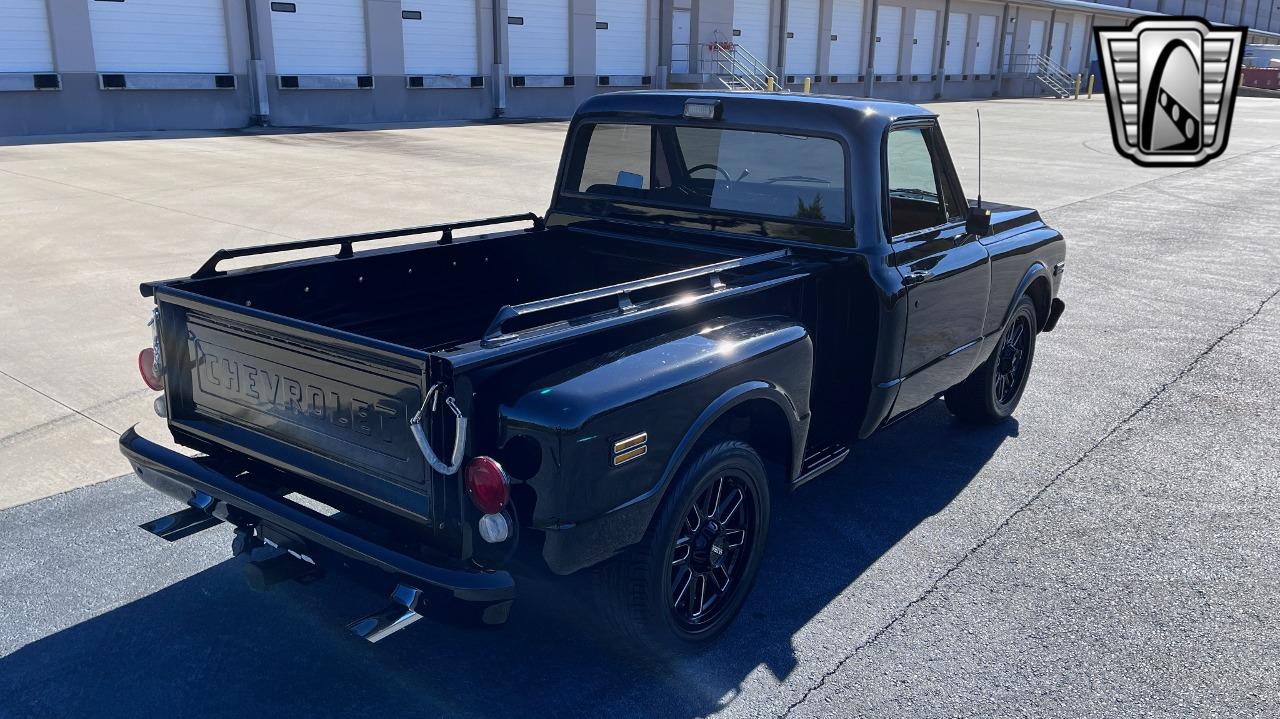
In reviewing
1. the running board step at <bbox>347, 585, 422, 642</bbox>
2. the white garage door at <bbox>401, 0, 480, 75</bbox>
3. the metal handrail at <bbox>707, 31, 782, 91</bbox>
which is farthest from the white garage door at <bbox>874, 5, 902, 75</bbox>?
the running board step at <bbox>347, 585, 422, 642</bbox>

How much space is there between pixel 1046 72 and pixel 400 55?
4040 centimetres

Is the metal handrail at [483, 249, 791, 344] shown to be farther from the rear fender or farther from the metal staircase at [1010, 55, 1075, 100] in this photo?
the metal staircase at [1010, 55, 1075, 100]

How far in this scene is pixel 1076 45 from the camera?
59938mm

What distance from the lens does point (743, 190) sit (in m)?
4.92

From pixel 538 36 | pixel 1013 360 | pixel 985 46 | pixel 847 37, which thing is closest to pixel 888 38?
pixel 847 37

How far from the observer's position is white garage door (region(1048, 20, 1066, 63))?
2226 inches

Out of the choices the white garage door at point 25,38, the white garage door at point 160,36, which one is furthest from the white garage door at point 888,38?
the white garage door at point 25,38

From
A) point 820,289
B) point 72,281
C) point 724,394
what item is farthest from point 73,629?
point 72,281

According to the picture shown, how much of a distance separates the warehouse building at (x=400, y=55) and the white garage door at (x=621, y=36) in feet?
0.16

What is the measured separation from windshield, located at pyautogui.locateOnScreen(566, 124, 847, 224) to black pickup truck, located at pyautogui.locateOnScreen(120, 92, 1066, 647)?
1 centimetres

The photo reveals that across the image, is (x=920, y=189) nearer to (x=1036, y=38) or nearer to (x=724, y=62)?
(x=724, y=62)

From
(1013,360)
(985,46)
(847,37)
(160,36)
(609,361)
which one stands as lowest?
(1013,360)

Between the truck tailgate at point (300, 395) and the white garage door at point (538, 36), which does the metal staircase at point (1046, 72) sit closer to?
the white garage door at point (538, 36)

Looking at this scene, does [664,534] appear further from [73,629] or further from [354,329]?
[73,629]
